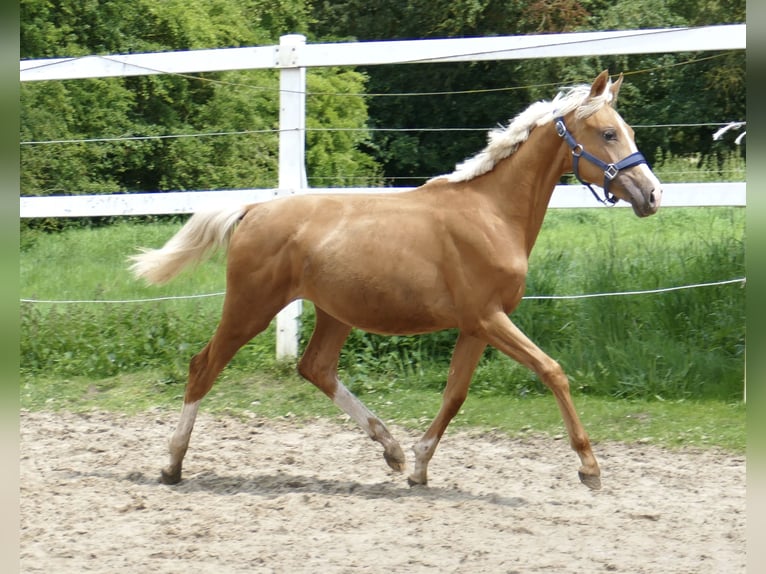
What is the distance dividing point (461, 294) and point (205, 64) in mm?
3566

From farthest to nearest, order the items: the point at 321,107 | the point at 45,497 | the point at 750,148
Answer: the point at 321,107
the point at 45,497
the point at 750,148

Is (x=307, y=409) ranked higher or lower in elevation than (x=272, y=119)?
lower

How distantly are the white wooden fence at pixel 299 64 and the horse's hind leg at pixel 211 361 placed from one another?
1.82 meters

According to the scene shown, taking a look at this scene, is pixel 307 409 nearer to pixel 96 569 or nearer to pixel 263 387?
pixel 263 387

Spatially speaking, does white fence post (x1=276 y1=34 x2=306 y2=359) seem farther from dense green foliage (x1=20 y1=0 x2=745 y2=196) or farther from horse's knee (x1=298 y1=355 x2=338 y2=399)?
dense green foliage (x1=20 y1=0 x2=745 y2=196)

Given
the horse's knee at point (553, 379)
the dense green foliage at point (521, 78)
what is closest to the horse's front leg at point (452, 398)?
the horse's knee at point (553, 379)

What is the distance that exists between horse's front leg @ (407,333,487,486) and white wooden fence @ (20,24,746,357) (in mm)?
1890

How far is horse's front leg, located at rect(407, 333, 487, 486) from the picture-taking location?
4703mm

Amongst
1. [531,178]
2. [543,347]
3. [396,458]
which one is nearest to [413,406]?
[543,347]

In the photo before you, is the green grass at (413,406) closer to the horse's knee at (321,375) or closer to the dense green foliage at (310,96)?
the horse's knee at (321,375)

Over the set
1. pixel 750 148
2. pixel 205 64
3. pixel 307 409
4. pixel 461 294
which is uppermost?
pixel 205 64

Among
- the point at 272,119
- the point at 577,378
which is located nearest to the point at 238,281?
the point at 577,378

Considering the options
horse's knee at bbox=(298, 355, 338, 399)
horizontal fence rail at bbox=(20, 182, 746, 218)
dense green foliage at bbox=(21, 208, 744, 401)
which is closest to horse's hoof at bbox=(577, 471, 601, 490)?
horse's knee at bbox=(298, 355, 338, 399)

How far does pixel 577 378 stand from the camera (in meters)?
6.37
